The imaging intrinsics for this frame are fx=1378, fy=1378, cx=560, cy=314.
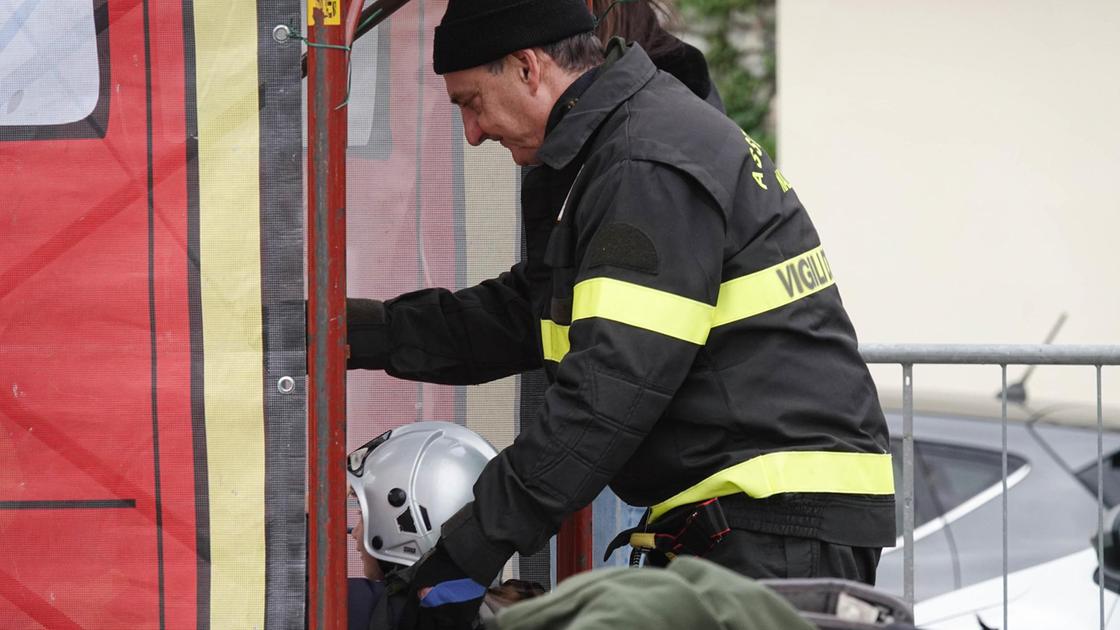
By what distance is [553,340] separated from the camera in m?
2.67

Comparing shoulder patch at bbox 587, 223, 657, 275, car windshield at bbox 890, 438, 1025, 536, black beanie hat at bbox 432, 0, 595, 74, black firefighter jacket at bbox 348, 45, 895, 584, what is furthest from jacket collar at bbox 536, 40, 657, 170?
car windshield at bbox 890, 438, 1025, 536

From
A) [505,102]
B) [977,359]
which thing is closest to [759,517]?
[505,102]

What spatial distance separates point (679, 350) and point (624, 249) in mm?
192

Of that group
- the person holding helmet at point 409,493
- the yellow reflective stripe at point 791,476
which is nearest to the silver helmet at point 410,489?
the person holding helmet at point 409,493

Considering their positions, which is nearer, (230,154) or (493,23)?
(230,154)

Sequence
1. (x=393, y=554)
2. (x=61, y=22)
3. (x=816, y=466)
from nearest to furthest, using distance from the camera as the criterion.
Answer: (x=61, y=22), (x=816, y=466), (x=393, y=554)

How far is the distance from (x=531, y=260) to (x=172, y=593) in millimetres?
1054

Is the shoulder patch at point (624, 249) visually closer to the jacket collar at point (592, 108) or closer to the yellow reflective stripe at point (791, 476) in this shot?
the jacket collar at point (592, 108)

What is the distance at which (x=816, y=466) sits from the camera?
8.03 feet

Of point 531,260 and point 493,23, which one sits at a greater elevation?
point 493,23

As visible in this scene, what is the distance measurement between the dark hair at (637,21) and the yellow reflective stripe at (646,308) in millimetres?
1025

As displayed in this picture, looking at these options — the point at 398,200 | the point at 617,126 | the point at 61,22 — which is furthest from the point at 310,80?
the point at 398,200

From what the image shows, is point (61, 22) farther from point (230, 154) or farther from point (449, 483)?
point (449, 483)

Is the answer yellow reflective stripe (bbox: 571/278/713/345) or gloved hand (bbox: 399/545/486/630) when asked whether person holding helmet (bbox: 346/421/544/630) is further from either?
yellow reflective stripe (bbox: 571/278/713/345)
